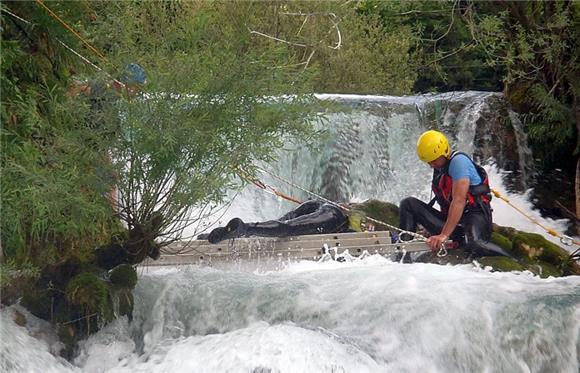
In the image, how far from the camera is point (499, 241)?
856cm

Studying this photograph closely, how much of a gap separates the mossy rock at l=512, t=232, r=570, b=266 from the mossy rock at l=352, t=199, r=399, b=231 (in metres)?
1.43

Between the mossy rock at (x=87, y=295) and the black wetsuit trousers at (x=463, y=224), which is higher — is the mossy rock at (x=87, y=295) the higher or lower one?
the lower one

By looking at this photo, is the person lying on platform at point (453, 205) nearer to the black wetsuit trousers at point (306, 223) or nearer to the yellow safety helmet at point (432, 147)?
the yellow safety helmet at point (432, 147)

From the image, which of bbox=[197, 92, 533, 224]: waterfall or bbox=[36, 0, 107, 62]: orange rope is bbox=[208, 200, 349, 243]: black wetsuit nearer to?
bbox=[36, 0, 107, 62]: orange rope

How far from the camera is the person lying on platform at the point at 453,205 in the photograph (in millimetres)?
6988

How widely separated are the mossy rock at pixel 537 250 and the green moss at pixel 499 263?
3.91 feet

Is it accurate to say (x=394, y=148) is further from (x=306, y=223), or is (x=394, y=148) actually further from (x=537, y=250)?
(x=306, y=223)

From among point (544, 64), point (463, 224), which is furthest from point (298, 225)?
point (544, 64)

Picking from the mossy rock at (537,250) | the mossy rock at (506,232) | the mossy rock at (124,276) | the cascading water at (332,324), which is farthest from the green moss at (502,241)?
the mossy rock at (124,276)

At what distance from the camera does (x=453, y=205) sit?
695 centimetres

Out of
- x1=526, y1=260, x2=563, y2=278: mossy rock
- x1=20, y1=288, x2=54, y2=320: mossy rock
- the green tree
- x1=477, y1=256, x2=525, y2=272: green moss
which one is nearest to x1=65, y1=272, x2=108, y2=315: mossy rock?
x1=20, y1=288, x2=54, y2=320: mossy rock

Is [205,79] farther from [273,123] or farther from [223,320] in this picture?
[223,320]

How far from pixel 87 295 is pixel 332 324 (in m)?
1.72

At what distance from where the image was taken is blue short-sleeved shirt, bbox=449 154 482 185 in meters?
6.99
